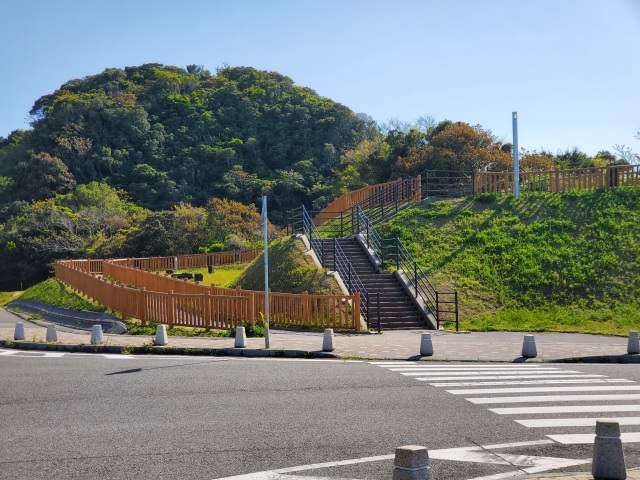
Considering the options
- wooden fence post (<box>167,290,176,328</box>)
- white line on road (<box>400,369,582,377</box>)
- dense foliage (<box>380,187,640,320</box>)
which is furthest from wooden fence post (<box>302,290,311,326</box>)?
white line on road (<box>400,369,582,377</box>)

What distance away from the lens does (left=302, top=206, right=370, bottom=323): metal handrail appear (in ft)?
79.0

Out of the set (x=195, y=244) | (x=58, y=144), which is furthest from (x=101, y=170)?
(x=195, y=244)

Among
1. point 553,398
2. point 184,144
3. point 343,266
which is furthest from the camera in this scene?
point 184,144

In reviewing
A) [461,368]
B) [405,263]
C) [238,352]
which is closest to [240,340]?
[238,352]

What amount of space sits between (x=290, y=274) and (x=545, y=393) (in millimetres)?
16125

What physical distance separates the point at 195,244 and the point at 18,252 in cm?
1777

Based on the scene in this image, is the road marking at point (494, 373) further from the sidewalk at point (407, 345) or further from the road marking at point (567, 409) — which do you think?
the road marking at point (567, 409)

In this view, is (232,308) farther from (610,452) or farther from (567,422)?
(610,452)

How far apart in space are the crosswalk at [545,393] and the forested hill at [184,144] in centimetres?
5859

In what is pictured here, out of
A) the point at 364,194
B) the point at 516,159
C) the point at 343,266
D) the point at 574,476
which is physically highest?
the point at 516,159

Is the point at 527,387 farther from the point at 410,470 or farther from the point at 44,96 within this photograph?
the point at 44,96

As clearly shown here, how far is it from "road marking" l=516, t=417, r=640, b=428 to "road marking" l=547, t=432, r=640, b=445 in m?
0.50

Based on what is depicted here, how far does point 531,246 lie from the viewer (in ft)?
95.0

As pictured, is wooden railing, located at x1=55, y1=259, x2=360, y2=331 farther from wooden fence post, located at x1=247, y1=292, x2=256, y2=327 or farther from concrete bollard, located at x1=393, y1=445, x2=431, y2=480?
concrete bollard, located at x1=393, y1=445, x2=431, y2=480
